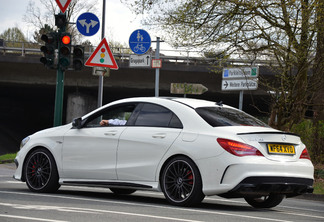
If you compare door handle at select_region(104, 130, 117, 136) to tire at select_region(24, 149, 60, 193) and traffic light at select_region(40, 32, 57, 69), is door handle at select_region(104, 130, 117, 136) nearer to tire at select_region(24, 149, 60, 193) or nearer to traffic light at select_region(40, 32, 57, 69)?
tire at select_region(24, 149, 60, 193)

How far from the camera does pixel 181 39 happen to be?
17641mm

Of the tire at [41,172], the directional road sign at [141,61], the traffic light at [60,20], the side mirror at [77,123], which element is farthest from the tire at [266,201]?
the directional road sign at [141,61]

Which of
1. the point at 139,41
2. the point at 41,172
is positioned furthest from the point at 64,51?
the point at 139,41

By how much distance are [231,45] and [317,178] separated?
4.02 meters

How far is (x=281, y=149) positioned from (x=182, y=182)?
1313 mm

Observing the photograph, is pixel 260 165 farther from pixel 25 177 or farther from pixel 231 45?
pixel 231 45

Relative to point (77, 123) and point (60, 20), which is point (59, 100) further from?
point (77, 123)

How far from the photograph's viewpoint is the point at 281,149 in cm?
830

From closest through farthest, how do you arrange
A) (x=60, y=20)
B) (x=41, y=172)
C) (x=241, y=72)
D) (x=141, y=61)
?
(x=41, y=172)
(x=60, y=20)
(x=241, y=72)
(x=141, y=61)

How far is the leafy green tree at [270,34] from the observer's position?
1560 centimetres

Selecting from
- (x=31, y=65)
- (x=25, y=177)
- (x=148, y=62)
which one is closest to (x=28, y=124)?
(x=31, y=65)

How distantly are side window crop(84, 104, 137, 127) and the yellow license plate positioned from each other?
7.20 ft

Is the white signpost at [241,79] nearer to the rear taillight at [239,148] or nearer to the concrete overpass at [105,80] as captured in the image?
the rear taillight at [239,148]

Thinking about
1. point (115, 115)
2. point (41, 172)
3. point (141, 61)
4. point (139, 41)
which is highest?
point (139, 41)
